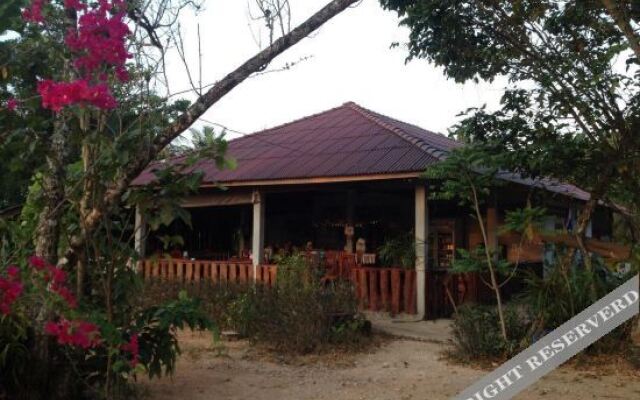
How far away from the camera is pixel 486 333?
305 inches

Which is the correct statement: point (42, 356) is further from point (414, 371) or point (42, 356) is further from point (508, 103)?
point (508, 103)

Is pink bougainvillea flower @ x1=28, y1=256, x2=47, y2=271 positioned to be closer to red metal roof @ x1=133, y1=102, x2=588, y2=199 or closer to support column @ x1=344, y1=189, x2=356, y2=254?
red metal roof @ x1=133, y1=102, x2=588, y2=199

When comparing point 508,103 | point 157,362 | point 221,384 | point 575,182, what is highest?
point 508,103

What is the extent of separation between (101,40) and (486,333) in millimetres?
5689

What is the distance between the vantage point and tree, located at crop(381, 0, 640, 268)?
26.0ft

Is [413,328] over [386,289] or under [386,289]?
under

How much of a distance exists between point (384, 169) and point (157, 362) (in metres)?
6.23

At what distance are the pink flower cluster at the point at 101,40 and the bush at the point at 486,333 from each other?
5324 millimetres

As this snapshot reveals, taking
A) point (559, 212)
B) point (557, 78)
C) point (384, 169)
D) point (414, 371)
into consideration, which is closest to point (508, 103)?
point (557, 78)

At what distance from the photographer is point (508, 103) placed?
8383 millimetres

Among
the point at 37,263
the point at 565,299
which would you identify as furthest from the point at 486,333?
the point at 37,263

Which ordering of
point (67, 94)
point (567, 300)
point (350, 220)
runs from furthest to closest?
point (350, 220) < point (567, 300) < point (67, 94)

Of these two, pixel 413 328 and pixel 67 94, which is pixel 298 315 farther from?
pixel 67 94

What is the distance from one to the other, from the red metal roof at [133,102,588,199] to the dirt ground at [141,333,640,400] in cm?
305
